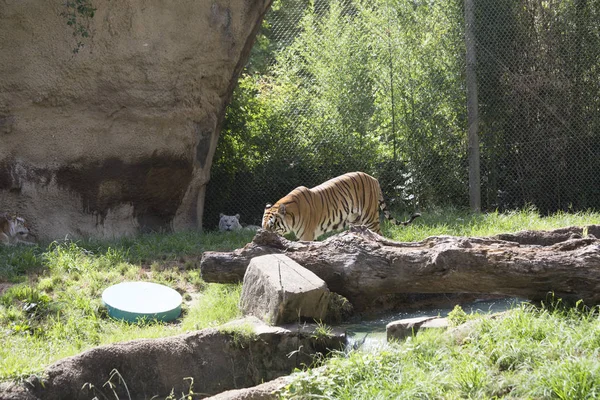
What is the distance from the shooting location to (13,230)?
29.6 feet

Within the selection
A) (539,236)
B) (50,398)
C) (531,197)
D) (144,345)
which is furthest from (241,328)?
(531,197)

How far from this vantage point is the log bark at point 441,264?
5121 millimetres

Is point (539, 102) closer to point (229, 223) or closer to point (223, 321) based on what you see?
point (229, 223)

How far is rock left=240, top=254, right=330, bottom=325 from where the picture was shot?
529 cm

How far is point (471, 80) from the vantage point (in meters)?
10.6

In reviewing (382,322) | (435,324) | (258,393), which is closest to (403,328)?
(435,324)

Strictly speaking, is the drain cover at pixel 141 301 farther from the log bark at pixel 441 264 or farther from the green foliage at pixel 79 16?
the green foliage at pixel 79 16

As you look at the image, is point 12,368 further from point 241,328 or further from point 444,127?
point 444,127

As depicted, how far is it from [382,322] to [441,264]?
79 centimetres

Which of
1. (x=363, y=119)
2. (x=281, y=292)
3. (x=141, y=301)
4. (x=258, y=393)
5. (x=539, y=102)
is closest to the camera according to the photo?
(x=258, y=393)

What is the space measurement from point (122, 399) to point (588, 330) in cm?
261

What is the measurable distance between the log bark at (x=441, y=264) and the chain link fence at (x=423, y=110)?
393cm

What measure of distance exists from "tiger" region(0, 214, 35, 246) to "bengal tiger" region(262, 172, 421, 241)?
272cm

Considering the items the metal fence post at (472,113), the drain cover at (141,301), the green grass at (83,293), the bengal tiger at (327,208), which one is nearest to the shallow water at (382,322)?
the green grass at (83,293)
